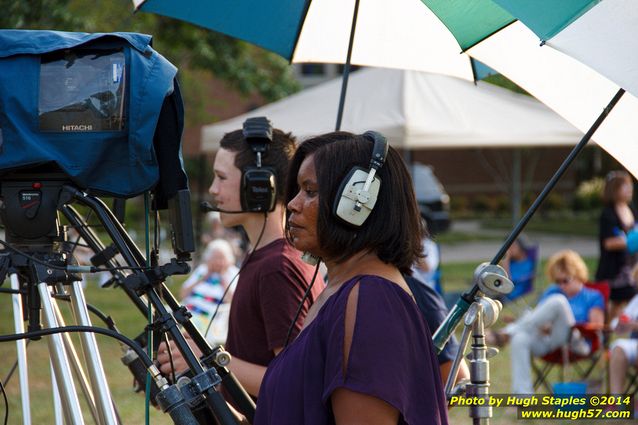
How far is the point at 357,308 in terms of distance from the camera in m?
2.09

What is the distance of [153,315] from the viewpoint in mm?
2650

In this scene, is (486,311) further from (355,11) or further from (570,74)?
(355,11)

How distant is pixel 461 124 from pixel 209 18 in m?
6.97

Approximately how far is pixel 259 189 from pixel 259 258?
0.26 m

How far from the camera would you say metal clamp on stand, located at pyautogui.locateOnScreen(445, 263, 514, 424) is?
114 inches

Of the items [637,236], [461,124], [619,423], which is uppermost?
[461,124]

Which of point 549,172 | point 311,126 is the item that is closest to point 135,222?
point 311,126

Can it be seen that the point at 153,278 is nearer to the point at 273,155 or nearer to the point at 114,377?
the point at 273,155

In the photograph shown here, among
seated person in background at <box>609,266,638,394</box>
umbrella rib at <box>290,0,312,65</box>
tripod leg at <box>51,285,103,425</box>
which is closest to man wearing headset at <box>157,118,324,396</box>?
tripod leg at <box>51,285,103,425</box>

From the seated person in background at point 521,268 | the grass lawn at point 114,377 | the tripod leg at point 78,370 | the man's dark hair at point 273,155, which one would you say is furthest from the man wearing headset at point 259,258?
the seated person in background at point 521,268

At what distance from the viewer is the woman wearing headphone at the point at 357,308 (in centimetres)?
205

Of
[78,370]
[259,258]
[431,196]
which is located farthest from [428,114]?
[431,196]

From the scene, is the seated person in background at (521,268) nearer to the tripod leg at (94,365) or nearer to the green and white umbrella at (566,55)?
the green and white umbrella at (566,55)

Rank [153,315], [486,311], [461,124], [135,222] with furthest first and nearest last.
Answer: [135,222] < [461,124] < [486,311] < [153,315]
